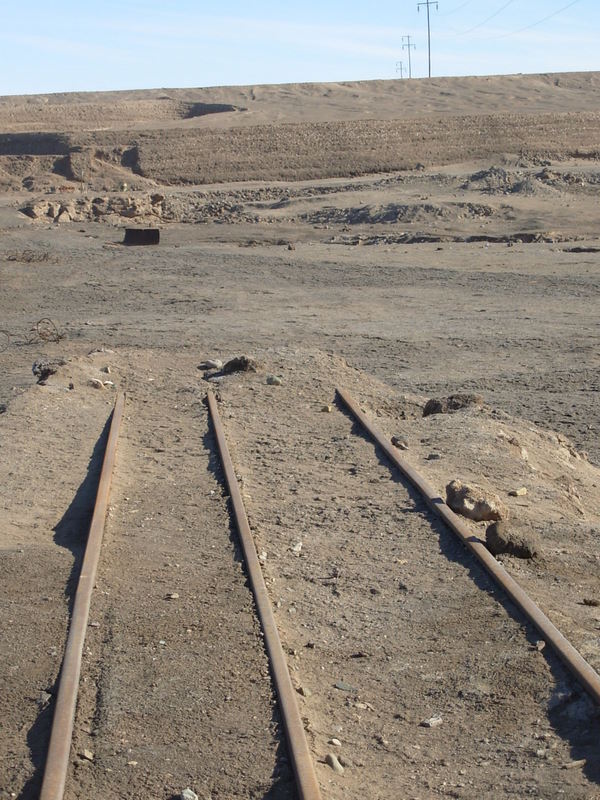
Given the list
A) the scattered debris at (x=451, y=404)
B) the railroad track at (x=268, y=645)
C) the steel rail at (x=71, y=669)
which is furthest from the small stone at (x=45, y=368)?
the steel rail at (x=71, y=669)

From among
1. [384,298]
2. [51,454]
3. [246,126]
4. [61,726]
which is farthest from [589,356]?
[246,126]

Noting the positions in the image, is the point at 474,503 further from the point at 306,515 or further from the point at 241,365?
the point at 241,365

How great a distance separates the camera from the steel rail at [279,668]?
16.4 feet

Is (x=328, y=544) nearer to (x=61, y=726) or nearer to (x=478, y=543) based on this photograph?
(x=478, y=543)

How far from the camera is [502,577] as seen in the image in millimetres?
7461

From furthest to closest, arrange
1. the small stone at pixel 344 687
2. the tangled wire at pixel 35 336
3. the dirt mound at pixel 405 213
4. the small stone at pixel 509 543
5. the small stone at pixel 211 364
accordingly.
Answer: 1. the dirt mound at pixel 405 213
2. the tangled wire at pixel 35 336
3. the small stone at pixel 211 364
4. the small stone at pixel 509 543
5. the small stone at pixel 344 687

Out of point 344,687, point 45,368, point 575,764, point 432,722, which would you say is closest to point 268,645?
point 344,687

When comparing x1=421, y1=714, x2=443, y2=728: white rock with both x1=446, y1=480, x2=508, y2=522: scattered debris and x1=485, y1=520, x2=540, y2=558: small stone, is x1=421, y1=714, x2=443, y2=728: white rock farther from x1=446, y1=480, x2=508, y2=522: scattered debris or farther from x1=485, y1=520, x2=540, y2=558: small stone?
x1=446, y1=480, x2=508, y2=522: scattered debris

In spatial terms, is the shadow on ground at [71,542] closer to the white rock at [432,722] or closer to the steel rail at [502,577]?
the white rock at [432,722]

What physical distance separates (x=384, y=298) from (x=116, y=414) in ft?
40.5

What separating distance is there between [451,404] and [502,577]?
20.7 ft

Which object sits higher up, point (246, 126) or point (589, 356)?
point (246, 126)

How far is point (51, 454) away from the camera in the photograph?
11.6 metres

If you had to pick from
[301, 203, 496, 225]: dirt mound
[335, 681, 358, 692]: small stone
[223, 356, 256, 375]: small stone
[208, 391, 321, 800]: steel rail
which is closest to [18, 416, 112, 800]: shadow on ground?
[208, 391, 321, 800]: steel rail
